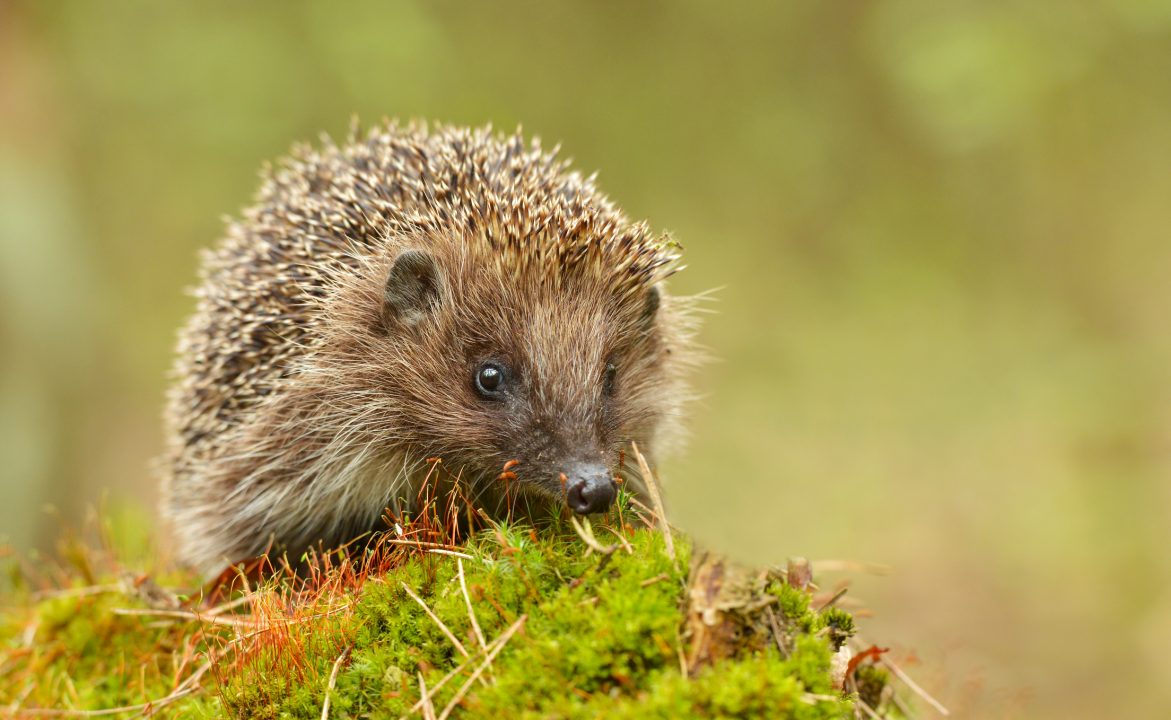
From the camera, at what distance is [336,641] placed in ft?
9.46

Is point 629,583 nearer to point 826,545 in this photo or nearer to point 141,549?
point 141,549

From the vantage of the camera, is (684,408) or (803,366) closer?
(684,408)

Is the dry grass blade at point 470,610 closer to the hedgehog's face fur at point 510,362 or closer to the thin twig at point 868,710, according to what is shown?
the hedgehog's face fur at point 510,362

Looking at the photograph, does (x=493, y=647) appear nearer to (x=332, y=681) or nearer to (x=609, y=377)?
(x=332, y=681)

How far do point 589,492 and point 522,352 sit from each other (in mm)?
932

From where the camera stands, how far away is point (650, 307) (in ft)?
14.6

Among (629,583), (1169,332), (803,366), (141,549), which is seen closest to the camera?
(629,583)

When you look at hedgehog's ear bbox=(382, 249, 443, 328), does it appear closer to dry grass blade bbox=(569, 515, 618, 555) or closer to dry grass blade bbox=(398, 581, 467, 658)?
dry grass blade bbox=(569, 515, 618, 555)

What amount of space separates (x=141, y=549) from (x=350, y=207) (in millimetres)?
2460

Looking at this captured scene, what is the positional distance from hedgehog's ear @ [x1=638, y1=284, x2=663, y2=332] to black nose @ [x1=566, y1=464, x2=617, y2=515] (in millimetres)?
1285

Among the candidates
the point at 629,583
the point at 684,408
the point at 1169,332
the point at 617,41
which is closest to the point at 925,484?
the point at 1169,332

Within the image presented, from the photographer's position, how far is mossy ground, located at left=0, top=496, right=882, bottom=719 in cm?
231

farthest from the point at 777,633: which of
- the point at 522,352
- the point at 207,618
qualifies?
the point at 207,618

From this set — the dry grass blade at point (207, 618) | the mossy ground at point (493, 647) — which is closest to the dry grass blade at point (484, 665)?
the mossy ground at point (493, 647)
